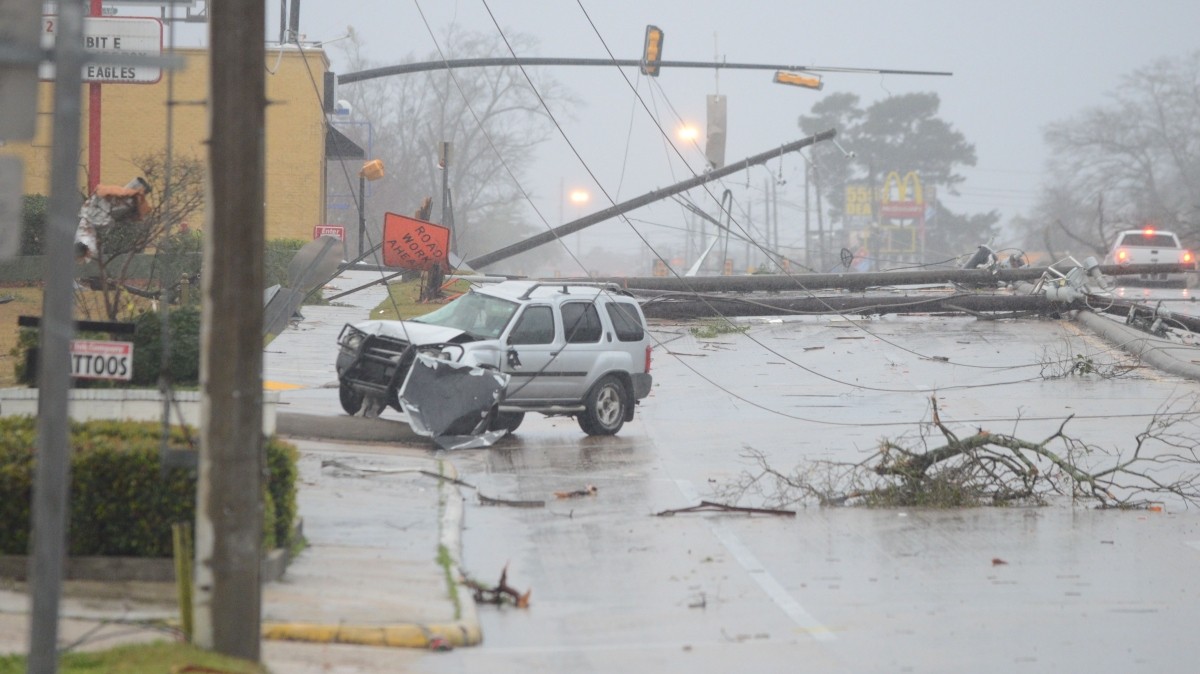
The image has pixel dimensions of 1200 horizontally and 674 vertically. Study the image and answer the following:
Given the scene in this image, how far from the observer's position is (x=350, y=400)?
16.9 meters

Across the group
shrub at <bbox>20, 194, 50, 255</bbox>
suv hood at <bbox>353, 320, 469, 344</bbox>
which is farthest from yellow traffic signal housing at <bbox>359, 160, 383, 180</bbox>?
suv hood at <bbox>353, 320, 469, 344</bbox>

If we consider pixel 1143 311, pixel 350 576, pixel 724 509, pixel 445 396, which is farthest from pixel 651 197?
pixel 350 576

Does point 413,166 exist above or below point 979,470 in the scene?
above

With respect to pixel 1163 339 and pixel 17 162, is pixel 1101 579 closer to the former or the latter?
pixel 17 162

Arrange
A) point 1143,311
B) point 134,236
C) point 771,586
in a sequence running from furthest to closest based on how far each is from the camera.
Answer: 1. point 1143,311
2. point 134,236
3. point 771,586

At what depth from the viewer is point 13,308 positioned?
75.2ft

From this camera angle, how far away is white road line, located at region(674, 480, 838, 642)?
8.53 metres

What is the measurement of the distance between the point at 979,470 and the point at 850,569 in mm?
3923

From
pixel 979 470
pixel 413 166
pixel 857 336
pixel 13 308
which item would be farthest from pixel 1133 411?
pixel 413 166

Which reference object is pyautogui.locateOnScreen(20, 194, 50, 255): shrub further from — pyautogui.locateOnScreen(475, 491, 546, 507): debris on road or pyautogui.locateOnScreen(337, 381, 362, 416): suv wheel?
pyautogui.locateOnScreen(475, 491, 546, 507): debris on road

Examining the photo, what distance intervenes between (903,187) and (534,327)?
102 meters

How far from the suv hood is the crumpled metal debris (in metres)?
Result: 0.61

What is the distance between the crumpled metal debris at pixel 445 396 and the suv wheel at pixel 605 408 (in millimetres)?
2124

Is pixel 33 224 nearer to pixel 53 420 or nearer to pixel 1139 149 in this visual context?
pixel 53 420
